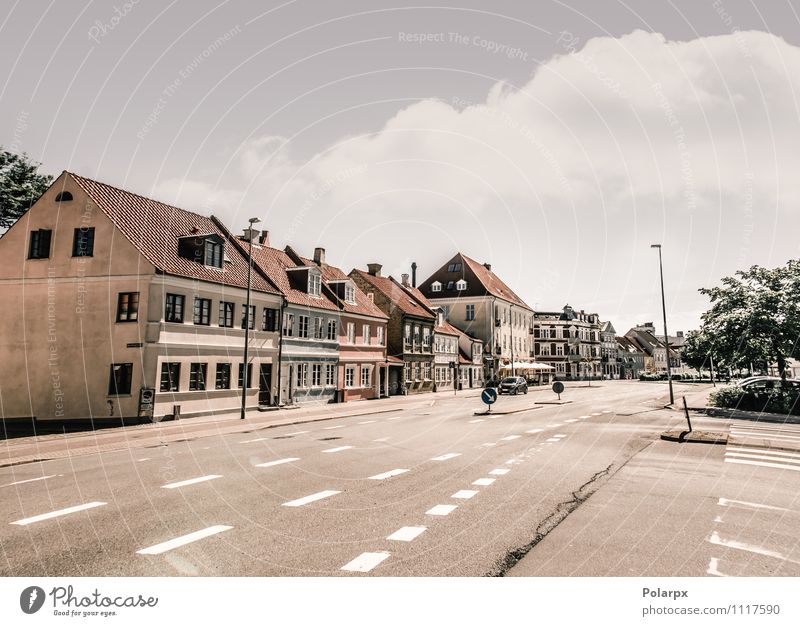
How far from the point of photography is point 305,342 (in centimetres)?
3541

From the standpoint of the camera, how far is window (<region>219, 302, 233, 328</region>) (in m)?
28.2

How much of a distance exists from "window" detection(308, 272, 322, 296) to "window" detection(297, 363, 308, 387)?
5.52m

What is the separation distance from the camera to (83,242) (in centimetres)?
2556

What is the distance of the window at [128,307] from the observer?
24438mm

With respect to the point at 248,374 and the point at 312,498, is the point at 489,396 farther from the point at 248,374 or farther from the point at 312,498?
the point at 312,498

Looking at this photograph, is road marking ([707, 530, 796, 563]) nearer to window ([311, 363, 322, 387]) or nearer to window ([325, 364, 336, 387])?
window ([311, 363, 322, 387])

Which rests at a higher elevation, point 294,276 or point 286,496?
point 294,276

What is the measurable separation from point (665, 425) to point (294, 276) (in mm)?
25659

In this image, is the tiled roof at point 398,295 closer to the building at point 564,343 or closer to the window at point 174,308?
the window at point 174,308

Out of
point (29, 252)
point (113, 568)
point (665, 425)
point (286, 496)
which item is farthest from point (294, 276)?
point (113, 568)

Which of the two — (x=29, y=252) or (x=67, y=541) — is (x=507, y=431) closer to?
(x=67, y=541)

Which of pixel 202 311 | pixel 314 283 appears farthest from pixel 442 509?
pixel 314 283
